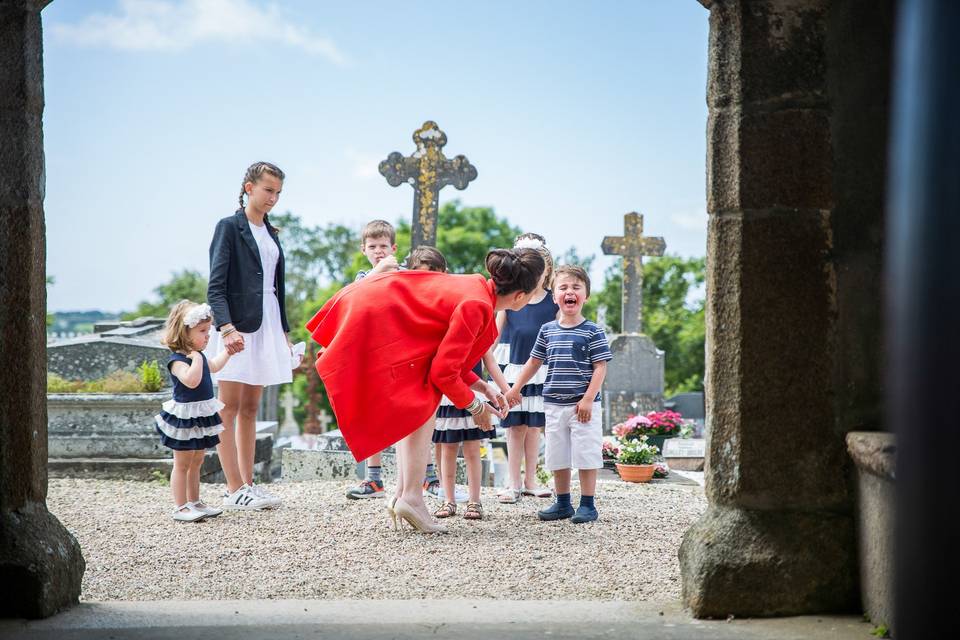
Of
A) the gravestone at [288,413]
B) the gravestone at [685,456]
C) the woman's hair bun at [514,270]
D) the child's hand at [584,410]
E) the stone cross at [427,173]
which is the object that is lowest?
the gravestone at [288,413]

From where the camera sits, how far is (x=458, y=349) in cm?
424

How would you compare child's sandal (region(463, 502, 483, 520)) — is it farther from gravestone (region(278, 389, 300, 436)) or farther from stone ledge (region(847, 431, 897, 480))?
gravestone (region(278, 389, 300, 436))

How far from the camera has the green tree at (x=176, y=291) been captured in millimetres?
40500

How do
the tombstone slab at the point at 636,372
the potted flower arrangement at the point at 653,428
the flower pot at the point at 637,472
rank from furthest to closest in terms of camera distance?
the tombstone slab at the point at 636,372 → the potted flower arrangement at the point at 653,428 → the flower pot at the point at 637,472

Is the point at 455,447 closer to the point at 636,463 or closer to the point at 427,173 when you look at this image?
the point at 636,463

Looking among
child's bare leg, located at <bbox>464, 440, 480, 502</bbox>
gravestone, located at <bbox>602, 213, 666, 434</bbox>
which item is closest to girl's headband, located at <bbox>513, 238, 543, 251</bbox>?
child's bare leg, located at <bbox>464, 440, 480, 502</bbox>

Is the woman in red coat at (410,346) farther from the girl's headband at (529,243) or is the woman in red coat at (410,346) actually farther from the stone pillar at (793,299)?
the stone pillar at (793,299)

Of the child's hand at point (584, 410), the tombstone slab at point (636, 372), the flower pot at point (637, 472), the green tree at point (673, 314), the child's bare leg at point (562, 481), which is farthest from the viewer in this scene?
the green tree at point (673, 314)

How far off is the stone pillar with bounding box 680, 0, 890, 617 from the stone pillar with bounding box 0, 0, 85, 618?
7.33ft

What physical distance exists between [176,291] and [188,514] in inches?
1554

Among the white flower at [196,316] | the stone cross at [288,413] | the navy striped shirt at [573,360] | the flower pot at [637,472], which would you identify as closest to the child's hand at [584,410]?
the navy striped shirt at [573,360]

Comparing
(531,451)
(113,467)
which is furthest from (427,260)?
(113,467)

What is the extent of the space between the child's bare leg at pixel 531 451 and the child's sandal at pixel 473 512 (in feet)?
2.56

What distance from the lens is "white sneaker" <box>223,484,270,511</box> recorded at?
5.30 metres
